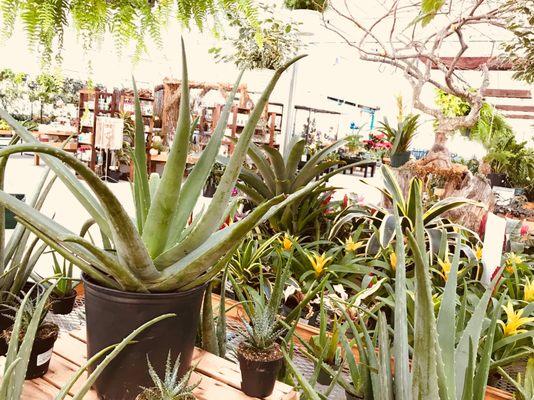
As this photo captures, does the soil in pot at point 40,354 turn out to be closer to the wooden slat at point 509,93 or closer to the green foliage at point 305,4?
the green foliage at point 305,4

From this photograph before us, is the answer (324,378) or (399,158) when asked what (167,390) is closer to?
(324,378)

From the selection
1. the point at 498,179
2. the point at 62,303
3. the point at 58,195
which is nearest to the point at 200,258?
the point at 62,303

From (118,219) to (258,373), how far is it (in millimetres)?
402

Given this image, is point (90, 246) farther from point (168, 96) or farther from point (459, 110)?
point (168, 96)

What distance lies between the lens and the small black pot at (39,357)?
808 millimetres

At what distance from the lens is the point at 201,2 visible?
110cm

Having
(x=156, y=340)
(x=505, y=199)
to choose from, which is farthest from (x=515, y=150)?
(x=156, y=340)

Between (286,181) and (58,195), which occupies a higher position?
(286,181)

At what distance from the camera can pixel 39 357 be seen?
818mm

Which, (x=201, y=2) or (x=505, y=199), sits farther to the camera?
(x=505, y=199)

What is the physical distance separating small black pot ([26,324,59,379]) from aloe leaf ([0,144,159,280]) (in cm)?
27

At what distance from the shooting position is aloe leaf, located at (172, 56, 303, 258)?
702mm

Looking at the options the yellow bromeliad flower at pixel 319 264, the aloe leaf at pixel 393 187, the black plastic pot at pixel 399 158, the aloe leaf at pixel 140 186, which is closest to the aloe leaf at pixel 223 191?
the aloe leaf at pixel 140 186

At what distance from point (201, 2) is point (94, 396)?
0.91m
